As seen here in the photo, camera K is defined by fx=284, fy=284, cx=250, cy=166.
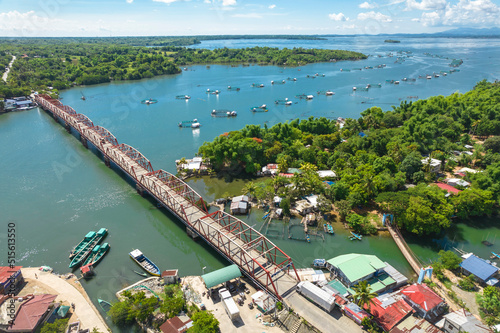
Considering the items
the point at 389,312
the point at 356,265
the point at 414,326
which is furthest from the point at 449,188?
the point at 389,312

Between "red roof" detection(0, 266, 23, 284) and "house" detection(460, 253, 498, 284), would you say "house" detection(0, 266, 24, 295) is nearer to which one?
"red roof" detection(0, 266, 23, 284)

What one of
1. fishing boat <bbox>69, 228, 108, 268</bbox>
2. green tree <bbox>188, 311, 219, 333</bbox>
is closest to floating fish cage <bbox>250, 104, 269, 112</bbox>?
fishing boat <bbox>69, 228, 108, 268</bbox>

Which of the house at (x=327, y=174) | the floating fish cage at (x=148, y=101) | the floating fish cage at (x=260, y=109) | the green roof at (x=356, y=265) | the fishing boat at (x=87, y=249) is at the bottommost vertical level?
the fishing boat at (x=87, y=249)

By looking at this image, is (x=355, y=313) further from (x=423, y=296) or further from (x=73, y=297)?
(x=73, y=297)

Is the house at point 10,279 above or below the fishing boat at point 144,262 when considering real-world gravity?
above

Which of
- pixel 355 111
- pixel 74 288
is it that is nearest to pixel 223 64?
pixel 355 111

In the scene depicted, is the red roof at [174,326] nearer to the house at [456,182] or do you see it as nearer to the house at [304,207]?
the house at [304,207]

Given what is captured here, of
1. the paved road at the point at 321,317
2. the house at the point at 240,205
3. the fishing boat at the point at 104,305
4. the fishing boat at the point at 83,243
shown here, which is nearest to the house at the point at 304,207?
the house at the point at 240,205
